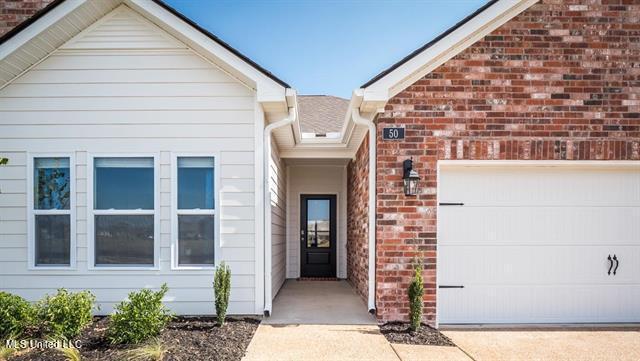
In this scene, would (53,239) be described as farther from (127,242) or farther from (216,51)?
(216,51)

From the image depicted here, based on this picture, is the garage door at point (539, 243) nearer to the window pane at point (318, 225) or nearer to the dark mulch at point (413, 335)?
the dark mulch at point (413, 335)

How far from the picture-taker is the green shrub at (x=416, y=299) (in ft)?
17.0

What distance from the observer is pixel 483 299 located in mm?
5875

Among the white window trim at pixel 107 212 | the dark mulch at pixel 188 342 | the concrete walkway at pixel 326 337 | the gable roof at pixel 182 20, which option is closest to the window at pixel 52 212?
the white window trim at pixel 107 212

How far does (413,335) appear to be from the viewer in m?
5.14

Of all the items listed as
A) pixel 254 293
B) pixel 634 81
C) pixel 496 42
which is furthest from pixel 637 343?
pixel 254 293

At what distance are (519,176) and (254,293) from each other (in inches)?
162

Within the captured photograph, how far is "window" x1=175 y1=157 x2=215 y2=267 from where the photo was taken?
5996 mm

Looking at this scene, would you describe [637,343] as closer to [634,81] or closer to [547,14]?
[634,81]

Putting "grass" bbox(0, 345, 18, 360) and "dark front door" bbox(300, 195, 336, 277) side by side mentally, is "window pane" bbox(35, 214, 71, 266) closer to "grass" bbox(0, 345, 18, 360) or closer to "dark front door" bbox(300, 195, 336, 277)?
"grass" bbox(0, 345, 18, 360)

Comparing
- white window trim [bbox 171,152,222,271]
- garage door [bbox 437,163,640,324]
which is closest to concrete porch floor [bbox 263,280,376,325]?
white window trim [bbox 171,152,222,271]

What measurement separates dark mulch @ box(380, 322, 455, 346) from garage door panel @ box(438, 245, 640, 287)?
101 cm

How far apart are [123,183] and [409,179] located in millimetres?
4064

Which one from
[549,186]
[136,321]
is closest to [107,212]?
[136,321]
